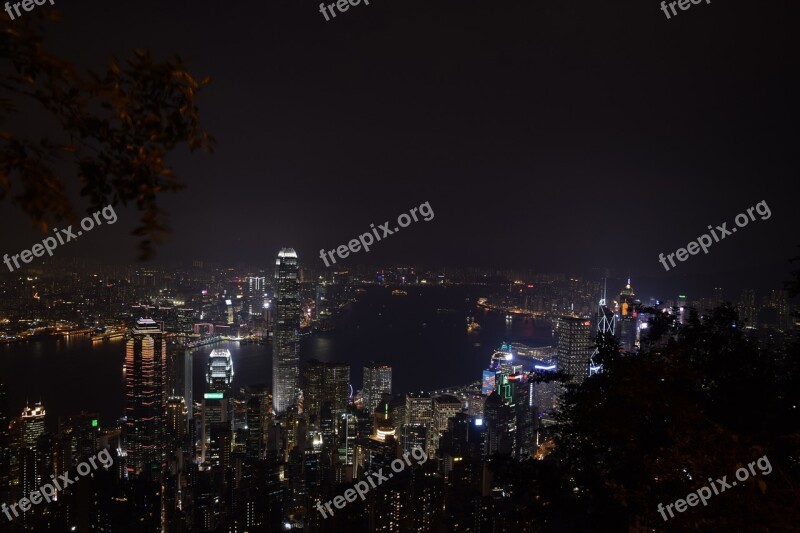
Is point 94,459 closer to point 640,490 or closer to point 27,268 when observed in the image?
point 27,268

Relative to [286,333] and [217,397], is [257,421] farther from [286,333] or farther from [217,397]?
[286,333]

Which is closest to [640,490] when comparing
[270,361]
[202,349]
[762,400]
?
[762,400]

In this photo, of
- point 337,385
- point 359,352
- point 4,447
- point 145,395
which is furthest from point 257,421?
point 359,352

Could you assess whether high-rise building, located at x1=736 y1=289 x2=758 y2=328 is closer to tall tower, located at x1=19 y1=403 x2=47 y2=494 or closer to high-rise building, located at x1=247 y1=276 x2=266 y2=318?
tall tower, located at x1=19 y1=403 x2=47 y2=494

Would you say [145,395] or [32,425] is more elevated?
[32,425]

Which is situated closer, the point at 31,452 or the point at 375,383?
the point at 31,452

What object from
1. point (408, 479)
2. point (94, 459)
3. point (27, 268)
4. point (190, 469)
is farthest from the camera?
point (27, 268)

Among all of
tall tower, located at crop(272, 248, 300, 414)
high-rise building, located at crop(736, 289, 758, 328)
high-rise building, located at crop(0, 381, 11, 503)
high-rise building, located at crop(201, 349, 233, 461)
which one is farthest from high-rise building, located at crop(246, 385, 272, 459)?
high-rise building, located at crop(736, 289, 758, 328)

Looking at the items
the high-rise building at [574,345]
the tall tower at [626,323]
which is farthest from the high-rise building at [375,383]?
the tall tower at [626,323]
